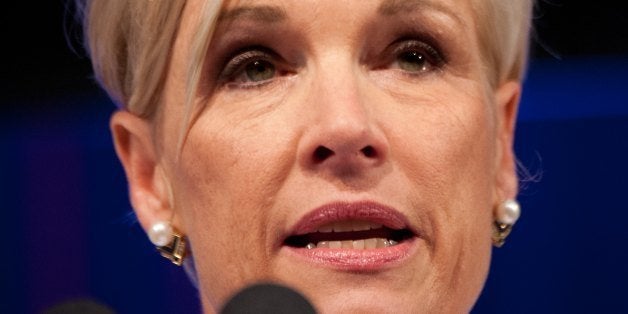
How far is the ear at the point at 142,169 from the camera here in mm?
1202

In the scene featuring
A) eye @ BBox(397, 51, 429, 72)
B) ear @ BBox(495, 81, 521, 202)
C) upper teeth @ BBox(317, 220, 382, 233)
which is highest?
eye @ BBox(397, 51, 429, 72)

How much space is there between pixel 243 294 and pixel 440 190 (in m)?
0.45

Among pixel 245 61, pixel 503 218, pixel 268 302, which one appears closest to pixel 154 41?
pixel 245 61

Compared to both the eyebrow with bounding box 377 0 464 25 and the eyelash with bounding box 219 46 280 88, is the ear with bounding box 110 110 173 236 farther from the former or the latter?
the eyebrow with bounding box 377 0 464 25

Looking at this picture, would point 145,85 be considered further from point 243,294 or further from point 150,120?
point 243,294

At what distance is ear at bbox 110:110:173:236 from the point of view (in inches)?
47.3

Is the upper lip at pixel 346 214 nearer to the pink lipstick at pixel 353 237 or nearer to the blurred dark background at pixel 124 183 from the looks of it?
the pink lipstick at pixel 353 237

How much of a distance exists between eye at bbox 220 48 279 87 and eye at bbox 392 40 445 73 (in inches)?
5.3

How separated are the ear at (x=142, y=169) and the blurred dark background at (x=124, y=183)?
38cm

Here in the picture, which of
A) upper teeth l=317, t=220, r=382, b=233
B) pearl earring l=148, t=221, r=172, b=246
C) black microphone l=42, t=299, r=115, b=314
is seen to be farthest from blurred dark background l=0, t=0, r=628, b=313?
black microphone l=42, t=299, r=115, b=314

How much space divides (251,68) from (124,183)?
61 centimetres

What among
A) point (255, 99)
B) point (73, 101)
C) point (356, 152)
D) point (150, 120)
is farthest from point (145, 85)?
point (73, 101)

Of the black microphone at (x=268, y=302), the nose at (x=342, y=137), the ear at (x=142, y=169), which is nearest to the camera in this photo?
the black microphone at (x=268, y=302)

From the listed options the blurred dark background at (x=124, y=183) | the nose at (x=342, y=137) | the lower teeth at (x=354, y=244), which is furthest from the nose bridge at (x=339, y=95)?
the blurred dark background at (x=124, y=183)
